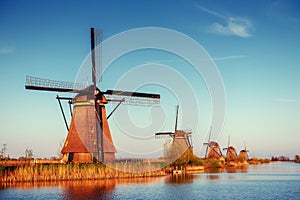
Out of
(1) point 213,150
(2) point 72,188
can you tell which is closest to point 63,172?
(2) point 72,188

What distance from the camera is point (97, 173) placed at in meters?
26.1

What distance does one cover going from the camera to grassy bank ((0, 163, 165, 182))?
78.5 feet

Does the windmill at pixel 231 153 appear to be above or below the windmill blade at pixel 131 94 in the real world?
below

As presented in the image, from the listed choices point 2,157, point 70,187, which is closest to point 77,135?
point 2,157

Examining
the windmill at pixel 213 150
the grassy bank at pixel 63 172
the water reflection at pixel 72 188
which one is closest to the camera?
the water reflection at pixel 72 188

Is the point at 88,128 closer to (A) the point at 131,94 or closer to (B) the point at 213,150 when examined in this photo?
(A) the point at 131,94

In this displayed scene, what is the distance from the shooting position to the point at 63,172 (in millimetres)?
24953

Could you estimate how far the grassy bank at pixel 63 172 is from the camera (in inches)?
942

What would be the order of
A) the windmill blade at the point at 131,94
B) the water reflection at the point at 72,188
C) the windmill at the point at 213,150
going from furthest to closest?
the windmill at the point at 213,150
the windmill blade at the point at 131,94
the water reflection at the point at 72,188

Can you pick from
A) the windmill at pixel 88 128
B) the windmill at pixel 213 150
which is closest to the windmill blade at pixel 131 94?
the windmill at pixel 88 128

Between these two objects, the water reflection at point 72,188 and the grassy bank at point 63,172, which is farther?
the grassy bank at point 63,172

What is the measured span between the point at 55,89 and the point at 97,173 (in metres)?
7.36

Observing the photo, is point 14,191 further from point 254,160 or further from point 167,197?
point 254,160

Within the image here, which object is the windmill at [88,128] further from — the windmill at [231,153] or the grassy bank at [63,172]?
the windmill at [231,153]
